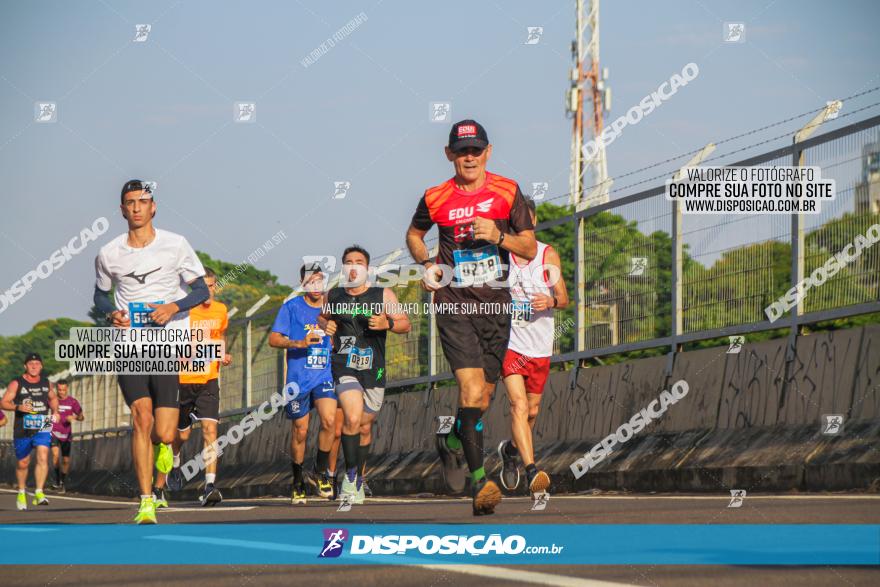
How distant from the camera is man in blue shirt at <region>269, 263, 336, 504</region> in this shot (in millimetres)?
16984

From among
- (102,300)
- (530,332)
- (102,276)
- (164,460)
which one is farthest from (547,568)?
(164,460)

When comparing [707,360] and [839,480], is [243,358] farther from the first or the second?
[839,480]

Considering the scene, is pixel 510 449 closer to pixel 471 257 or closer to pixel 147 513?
pixel 471 257

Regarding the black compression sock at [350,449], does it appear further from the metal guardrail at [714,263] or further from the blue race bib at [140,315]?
the blue race bib at [140,315]

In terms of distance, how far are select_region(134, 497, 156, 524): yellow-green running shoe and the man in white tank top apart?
263 centimetres

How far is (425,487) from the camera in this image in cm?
1834

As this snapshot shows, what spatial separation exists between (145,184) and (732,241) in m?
4.95

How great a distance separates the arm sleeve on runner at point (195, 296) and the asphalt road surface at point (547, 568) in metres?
1.45

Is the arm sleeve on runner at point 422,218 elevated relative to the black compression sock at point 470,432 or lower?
elevated

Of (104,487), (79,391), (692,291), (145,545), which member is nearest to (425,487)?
(692,291)

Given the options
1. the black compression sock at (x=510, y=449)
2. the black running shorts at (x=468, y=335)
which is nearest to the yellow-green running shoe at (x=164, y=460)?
the black compression sock at (x=510, y=449)

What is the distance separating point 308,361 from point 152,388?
578cm

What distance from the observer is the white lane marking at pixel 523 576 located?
5.81 meters

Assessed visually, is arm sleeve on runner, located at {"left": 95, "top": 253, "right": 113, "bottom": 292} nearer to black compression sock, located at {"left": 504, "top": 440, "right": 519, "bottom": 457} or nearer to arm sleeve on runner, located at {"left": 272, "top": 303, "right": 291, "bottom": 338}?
black compression sock, located at {"left": 504, "top": 440, "right": 519, "bottom": 457}
